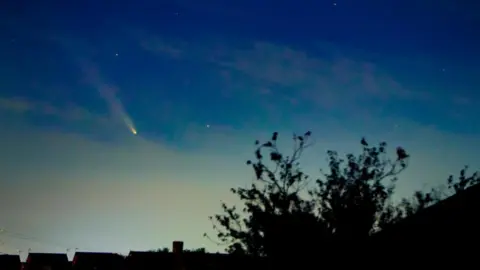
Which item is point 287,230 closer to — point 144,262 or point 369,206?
point 369,206

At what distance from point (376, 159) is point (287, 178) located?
5.65 metres

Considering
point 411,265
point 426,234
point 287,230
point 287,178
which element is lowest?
point 411,265

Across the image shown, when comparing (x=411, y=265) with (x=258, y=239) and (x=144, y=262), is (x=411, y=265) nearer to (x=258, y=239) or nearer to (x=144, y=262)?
(x=258, y=239)

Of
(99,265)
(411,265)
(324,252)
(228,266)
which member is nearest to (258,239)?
(228,266)

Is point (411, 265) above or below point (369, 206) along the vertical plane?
below

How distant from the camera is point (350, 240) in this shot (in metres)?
16.7

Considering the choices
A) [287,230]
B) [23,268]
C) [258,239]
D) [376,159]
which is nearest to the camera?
[287,230]

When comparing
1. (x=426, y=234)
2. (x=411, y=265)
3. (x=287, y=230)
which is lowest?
(x=411, y=265)

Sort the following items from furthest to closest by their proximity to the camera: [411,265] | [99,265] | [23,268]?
[23,268] → [99,265] → [411,265]

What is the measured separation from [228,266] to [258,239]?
93.2 inches

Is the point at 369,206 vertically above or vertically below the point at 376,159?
below

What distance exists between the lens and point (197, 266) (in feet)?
164

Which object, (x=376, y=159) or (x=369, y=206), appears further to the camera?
(x=376, y=159)

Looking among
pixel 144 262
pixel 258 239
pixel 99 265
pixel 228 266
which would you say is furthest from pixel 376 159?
pixel 99 265
